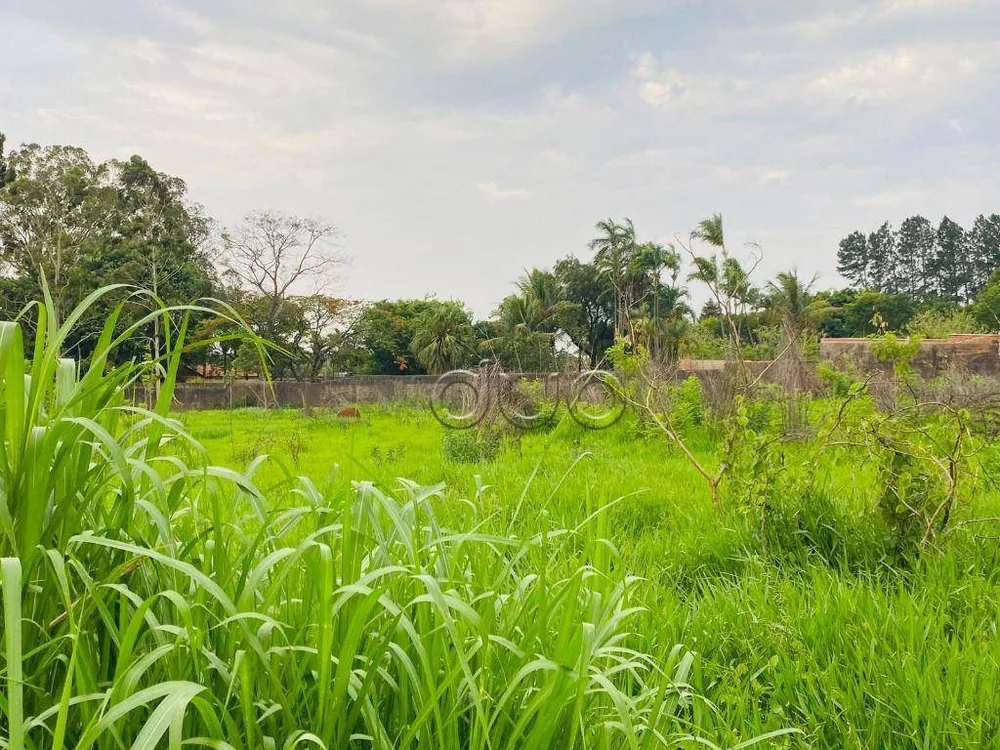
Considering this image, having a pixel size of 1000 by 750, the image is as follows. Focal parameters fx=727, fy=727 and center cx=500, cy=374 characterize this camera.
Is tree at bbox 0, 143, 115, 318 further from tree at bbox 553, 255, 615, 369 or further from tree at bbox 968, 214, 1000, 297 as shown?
tree at bbox 968, 214, 1000, 297

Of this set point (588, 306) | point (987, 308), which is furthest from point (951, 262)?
point (588, 306)

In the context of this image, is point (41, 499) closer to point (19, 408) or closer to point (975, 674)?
point (19, 408)

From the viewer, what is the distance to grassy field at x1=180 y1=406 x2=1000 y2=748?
1768 millimetres

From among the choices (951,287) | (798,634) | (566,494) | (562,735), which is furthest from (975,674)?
(951,287)

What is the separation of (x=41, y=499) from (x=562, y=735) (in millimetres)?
947

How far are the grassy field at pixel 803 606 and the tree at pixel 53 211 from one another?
26324mm

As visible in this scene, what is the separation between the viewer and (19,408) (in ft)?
3.66

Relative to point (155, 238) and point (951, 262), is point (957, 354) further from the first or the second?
point (951, 262)

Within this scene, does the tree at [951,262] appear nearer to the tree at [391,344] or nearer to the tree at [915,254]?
the tree at [915,254]

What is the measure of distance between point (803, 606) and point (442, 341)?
1270 inches

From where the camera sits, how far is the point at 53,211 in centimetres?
2633

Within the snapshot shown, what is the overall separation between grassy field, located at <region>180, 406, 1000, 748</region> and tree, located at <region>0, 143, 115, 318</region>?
26.3m

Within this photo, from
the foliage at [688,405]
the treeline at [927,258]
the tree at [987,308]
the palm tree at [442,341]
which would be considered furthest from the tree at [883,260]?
the foliage at [688,405]

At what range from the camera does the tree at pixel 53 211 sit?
2548 centimetres
